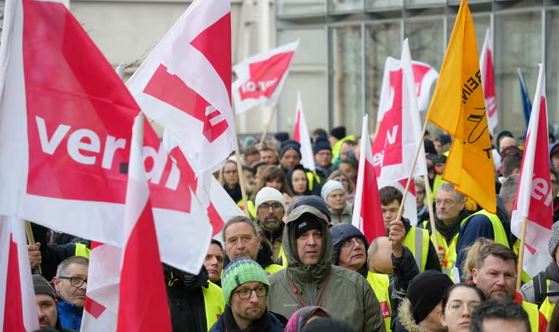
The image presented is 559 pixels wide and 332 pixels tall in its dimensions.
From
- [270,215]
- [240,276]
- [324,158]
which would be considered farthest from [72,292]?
[324,158]

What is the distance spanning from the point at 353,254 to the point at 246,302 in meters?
1.42

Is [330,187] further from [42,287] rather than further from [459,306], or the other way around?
[459,306]

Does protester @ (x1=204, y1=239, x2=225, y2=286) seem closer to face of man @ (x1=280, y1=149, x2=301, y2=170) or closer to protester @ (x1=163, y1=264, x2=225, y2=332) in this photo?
protester @ (x1=163, y1=264, x2=225, y2=332)

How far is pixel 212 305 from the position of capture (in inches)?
327

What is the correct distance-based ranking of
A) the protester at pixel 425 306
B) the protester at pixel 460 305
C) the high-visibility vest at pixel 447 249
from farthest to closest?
the high-visibility vest at pixel 447 249 → the protester at pixel 425 306 → the protester at pixel 460 305

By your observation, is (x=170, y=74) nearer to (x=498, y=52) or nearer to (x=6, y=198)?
(x=6, y=198)

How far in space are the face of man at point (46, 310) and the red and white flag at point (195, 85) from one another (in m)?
1.70

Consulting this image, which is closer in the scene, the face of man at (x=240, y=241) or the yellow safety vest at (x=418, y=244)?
the face of man at (x=240, y=241)

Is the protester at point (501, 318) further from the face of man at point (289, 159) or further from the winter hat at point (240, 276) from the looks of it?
the face of man at point (289, 159)

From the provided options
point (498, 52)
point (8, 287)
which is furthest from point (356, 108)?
point (8, 287)

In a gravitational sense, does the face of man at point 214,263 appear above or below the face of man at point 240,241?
below

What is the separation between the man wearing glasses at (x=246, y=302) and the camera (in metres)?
7.31

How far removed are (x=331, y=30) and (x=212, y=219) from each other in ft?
65.1

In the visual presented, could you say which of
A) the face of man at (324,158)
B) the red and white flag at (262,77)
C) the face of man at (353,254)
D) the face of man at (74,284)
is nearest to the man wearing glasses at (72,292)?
the face of man at (74,284)
